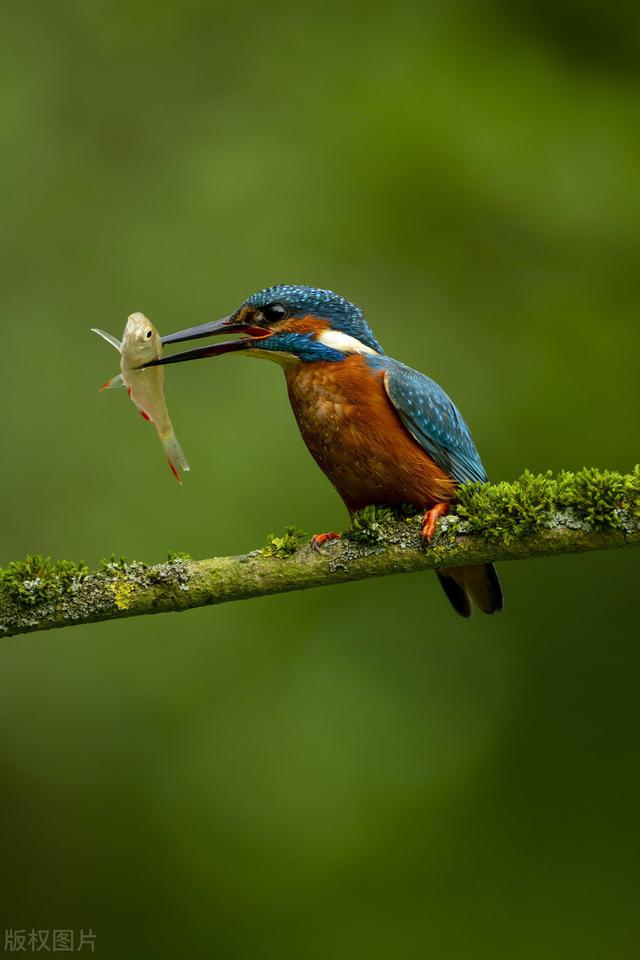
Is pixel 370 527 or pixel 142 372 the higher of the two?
pixel 142 372

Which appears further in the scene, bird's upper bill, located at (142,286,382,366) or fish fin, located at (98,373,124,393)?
bird's upper bill, located at (142,286,382,366)

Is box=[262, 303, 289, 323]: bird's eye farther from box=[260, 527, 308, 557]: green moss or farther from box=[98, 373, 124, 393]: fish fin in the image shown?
box=[260, 527, 308, 557]: green moss

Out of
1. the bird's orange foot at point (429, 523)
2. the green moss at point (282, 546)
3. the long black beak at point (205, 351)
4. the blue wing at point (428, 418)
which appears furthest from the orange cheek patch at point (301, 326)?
the green moss at point (282, 546)

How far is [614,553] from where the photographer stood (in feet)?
15.4

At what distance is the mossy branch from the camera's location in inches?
88.4

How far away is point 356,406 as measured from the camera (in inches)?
116

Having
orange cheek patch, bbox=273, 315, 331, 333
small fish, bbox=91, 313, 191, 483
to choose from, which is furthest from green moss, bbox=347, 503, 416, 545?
orange cheek patch, bbox=273, 315, 331, 333

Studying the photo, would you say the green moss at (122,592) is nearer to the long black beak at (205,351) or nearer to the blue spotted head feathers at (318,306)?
the long black beak at (205,351)

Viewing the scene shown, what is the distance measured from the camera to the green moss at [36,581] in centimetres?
230

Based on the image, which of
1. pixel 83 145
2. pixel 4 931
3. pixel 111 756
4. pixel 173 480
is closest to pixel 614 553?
pixel 173 480

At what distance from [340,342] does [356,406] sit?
0.84 ft

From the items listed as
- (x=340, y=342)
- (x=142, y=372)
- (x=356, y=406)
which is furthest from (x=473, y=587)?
(x=142, y=372)

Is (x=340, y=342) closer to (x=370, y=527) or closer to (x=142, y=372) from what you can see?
(x=142, y=372)

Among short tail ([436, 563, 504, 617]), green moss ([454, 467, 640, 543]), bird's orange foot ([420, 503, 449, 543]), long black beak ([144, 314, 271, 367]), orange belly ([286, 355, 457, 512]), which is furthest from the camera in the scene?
short tail ([436, 563, 504, 617])
